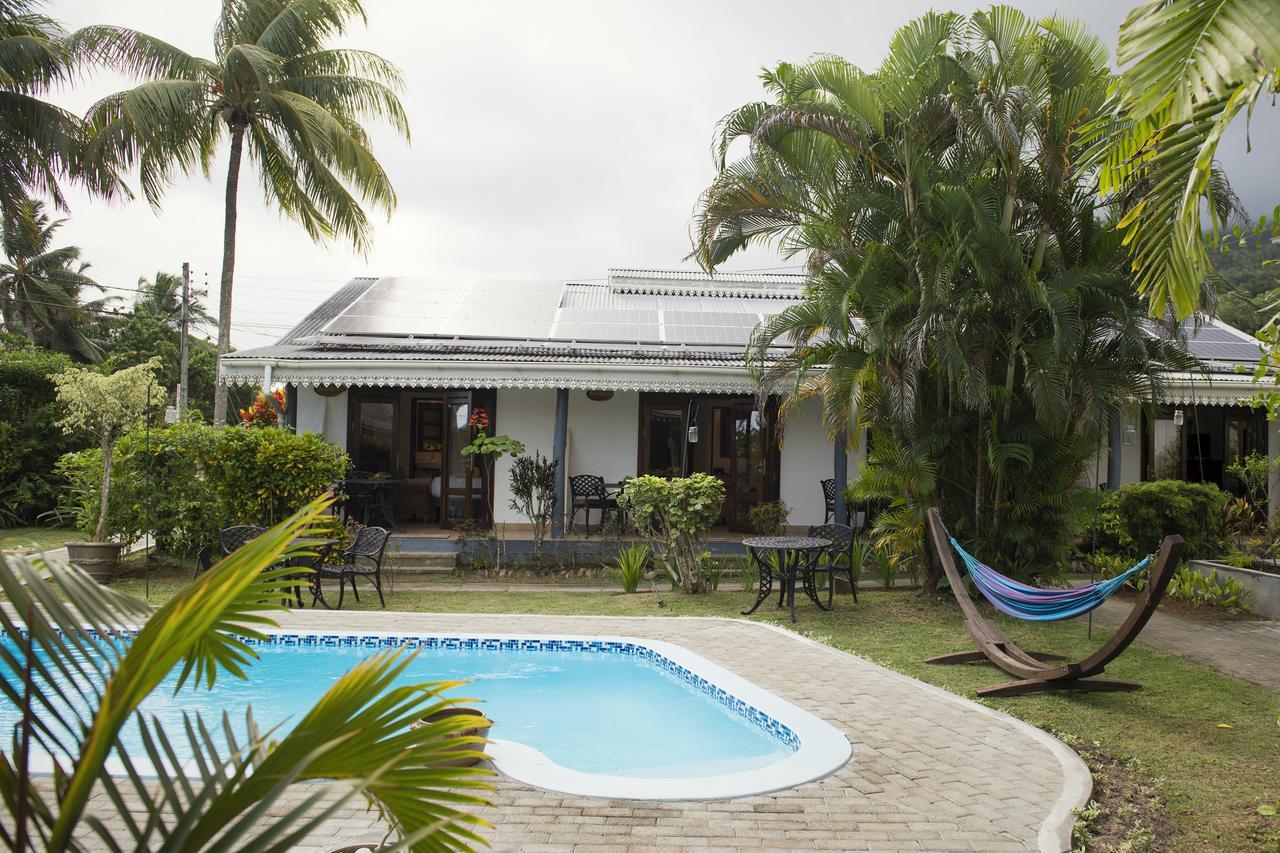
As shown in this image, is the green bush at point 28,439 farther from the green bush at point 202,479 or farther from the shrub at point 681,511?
the shrub at point 681,511

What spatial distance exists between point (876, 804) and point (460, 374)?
33.1ft

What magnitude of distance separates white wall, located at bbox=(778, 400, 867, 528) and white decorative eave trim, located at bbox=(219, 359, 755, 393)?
2.71 meters

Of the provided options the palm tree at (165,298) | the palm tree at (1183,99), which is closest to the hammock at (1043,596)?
the palm tree at (1183,99)

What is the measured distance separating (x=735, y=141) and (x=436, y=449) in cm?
809

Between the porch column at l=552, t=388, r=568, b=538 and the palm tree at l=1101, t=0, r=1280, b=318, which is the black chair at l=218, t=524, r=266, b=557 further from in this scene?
the palm tree at l=1101, t=0, r=1280, b=318

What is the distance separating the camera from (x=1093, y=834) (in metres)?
4.05

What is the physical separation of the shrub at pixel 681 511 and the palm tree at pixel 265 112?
9.08 m

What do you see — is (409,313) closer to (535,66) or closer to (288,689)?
(535,66)

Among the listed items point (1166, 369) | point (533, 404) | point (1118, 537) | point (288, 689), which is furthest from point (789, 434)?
point (288, 689)

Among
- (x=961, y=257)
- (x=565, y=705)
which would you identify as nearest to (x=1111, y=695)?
(x=565, y=705)

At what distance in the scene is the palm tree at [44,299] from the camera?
3178cm

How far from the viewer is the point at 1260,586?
380 inches

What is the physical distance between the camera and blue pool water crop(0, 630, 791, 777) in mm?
6180

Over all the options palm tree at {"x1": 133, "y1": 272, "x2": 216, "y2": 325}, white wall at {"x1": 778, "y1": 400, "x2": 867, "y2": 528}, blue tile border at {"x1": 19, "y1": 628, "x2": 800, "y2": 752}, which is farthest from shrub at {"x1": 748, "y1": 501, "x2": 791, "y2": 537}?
palm tree at {"x1": 133, "y1": 272, "x2": 216, "y2": 325}
